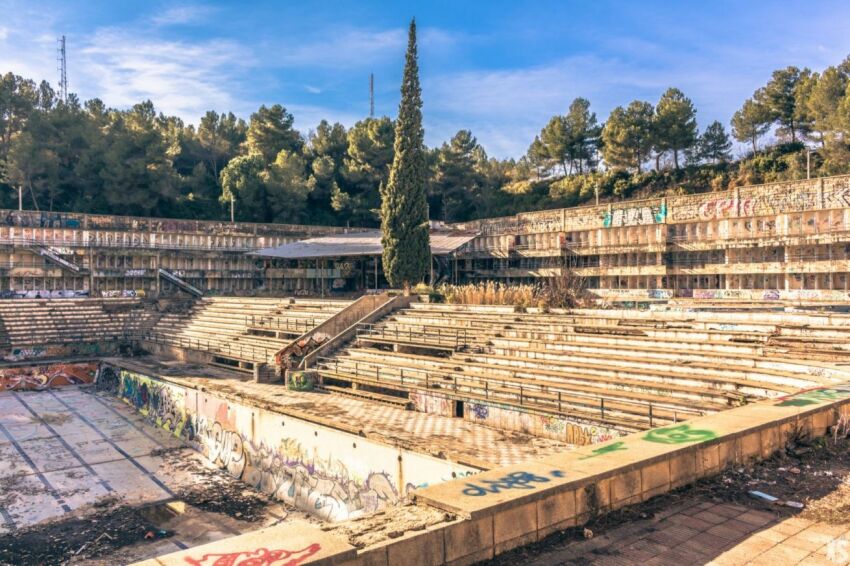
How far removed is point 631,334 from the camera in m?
21.6

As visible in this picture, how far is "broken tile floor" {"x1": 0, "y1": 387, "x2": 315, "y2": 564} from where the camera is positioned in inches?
644

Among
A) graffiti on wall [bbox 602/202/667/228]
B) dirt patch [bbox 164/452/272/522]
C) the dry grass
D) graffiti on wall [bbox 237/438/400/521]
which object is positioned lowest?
dirt patch [bbox 164/452/272/522]

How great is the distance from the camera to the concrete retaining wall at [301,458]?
48.8ft

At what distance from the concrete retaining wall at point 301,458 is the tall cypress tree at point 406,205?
1744 centimetres

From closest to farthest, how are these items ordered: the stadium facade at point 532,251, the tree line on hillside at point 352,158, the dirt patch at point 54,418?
1. the dirt patch at point 54,418
2. the stadium facade at point 532,251
3. the tree line on hillside at point 352,158

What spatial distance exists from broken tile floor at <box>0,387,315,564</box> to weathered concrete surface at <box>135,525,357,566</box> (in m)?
10.8

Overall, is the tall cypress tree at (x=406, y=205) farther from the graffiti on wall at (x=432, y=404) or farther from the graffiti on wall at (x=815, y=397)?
the graffiti on wall at (x=815, y=397)

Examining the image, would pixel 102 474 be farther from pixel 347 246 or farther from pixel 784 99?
pixel 784 99

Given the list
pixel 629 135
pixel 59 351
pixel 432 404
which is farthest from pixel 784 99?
pixel 59 351

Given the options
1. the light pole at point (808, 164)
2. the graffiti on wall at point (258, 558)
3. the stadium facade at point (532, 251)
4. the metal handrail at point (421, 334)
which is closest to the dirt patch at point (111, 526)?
the metal handrail at point (421, 334)

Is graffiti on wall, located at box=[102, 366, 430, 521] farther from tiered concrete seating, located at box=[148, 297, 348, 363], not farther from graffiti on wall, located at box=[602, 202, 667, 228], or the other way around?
graffiti on wall, located at box=[602, 202, 667, 228]

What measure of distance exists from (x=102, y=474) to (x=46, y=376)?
18.5m

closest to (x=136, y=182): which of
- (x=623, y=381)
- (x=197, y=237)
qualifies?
(x=197, y=237)

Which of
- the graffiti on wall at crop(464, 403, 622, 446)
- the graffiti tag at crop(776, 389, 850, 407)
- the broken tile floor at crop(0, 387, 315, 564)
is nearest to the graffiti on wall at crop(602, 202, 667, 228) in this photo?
the graffiti on wall at crop(464, 403, 622, 446)
